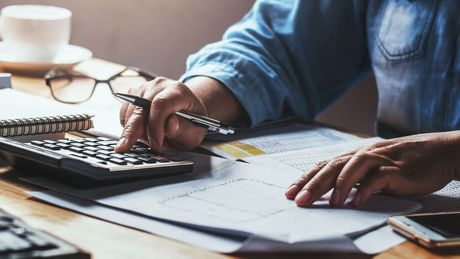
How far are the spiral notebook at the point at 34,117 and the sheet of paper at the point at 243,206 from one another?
0.13 meters

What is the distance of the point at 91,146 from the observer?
3.09 feet

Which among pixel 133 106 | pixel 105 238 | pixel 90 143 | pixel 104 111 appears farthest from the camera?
pixel 104 111

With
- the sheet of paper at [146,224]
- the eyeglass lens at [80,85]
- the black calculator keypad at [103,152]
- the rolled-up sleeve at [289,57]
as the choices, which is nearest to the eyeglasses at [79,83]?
the eyeglass lens at [80,85]

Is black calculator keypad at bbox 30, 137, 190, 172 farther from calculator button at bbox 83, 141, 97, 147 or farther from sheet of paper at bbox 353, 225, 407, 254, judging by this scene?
sheet of paper at bbox 353, 225, 407, 254

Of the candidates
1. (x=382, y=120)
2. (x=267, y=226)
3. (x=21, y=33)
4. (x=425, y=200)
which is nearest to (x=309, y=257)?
(x=267, y=226)

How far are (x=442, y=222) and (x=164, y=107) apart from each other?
365mm

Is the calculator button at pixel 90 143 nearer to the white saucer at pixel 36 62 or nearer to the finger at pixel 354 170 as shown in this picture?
the finger at pixel 354 170

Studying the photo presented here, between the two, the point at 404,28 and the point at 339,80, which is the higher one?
the point at 404,28

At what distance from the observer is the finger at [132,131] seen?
954 mm

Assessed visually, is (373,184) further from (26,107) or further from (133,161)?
(26,107)

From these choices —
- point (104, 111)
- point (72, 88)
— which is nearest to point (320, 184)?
point (104, 111)

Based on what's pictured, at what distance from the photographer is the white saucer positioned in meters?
1.47

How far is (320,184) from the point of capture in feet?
2.81

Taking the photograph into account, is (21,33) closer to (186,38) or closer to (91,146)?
(186,38)
